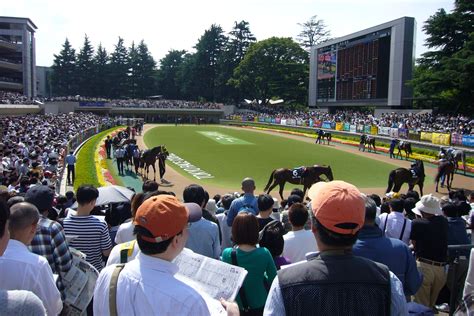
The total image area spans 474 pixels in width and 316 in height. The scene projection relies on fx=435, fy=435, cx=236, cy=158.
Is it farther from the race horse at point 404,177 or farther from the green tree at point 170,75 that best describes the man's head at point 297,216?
the green tree at point 170,75

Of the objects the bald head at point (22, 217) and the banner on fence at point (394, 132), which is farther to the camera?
the banner on fence at point (394, 132)

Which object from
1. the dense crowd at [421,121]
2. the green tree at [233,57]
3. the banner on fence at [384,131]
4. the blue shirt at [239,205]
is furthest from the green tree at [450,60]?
the green tree at [233,57]

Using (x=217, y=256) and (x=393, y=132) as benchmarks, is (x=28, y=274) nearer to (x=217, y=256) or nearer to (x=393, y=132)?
(x=217, y=256)

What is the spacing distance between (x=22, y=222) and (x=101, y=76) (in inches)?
3424

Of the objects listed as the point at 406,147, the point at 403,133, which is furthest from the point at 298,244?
the point at 403,133

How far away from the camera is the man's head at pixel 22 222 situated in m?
3.21

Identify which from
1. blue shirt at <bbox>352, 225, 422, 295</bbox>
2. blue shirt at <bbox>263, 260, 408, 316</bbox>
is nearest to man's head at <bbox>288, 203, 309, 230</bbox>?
blue shirt at <bbox>352, 225, 422, 295</bbox>

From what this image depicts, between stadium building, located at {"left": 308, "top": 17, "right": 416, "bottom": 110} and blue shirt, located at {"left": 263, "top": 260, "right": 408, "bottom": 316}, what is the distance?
39395mm

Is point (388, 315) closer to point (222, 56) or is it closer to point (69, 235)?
point (69, 235)

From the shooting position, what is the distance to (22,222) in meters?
3.23

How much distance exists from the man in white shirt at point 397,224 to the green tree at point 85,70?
84.3 metres

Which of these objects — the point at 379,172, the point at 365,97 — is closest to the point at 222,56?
the point at 365,97

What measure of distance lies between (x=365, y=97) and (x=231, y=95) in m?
46.2

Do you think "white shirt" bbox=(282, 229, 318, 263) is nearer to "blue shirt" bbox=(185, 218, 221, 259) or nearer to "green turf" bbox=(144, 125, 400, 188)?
"blue shirt" bbox=(185, 218, 221, 259)
